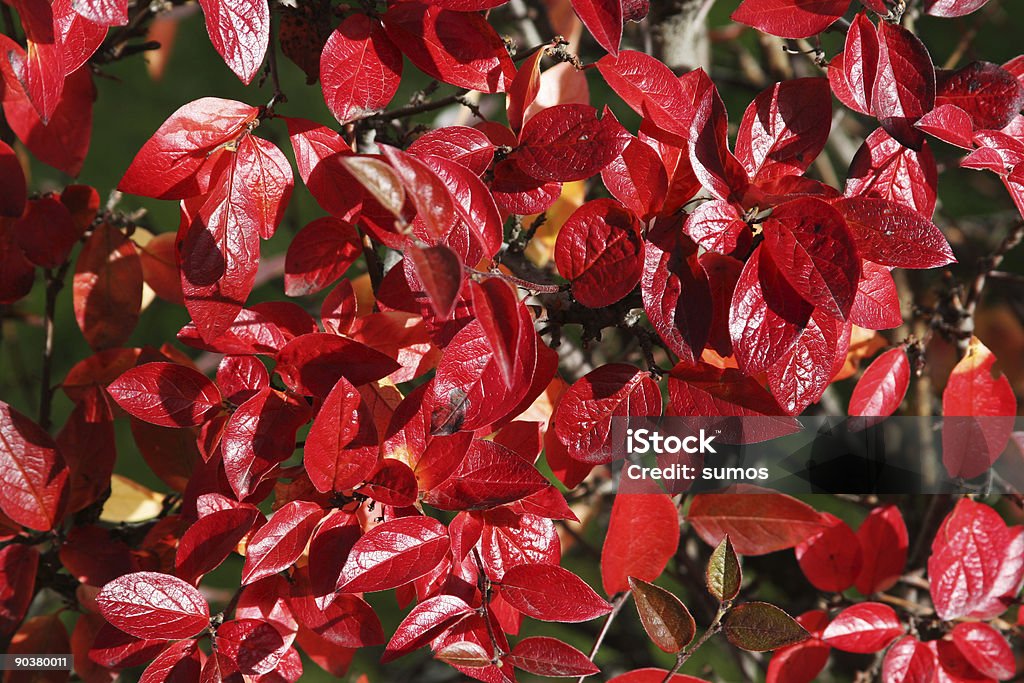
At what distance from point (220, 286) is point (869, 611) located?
593 mm

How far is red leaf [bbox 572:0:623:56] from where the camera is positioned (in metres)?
0.54

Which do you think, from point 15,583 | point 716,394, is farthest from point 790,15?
point 15,583

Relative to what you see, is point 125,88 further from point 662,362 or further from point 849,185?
point 849,185

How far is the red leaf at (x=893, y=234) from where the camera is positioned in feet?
1.70

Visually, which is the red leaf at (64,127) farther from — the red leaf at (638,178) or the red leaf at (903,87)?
the red leaf at (903,87)

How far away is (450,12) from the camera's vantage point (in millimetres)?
596

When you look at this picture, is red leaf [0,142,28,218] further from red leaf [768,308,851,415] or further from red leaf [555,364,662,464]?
red leaf [768,308,851,415]

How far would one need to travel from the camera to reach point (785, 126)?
1.94ft

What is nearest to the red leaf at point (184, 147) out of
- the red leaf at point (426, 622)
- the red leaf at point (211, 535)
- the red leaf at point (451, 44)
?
the red leaf at point (451, 44)

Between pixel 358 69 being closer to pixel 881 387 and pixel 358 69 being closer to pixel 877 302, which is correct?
pixel 877 302

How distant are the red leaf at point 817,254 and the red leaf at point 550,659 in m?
0.27

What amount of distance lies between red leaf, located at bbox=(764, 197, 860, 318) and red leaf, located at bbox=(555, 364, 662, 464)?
14cm

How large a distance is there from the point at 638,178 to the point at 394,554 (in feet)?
0.98

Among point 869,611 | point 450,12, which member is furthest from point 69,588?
point 869,611
